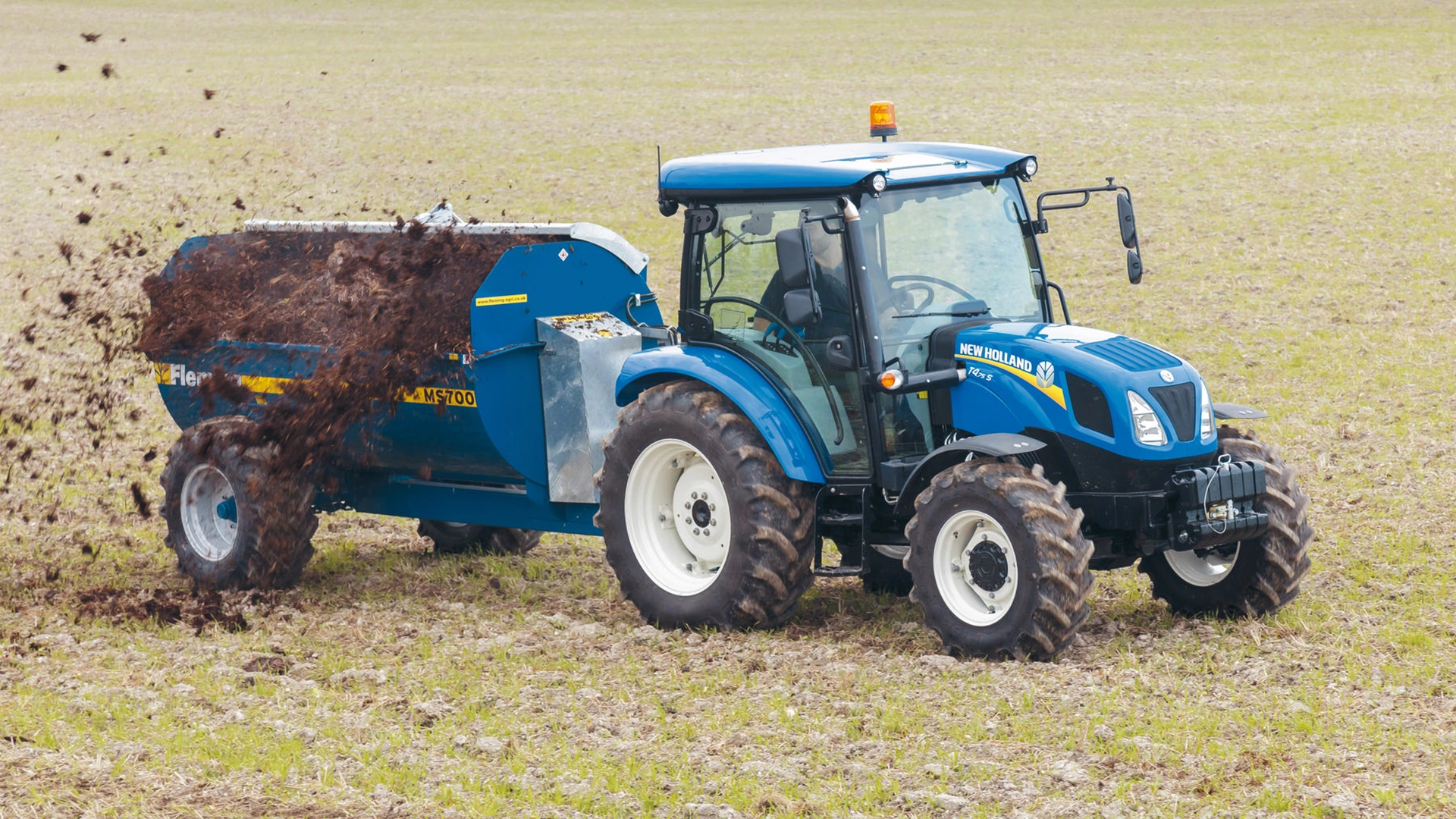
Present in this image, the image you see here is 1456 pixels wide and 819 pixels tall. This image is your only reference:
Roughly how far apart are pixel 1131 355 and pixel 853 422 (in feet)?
4.33

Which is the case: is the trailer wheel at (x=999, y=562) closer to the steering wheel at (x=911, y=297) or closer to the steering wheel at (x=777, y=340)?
the steering wheel at (x=911, y=297)

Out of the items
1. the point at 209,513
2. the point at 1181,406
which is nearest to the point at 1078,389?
the point at 1181,406

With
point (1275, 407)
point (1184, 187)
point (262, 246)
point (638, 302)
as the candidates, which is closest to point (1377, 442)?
point (1275, 407)

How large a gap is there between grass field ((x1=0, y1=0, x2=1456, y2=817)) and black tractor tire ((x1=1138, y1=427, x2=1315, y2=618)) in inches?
6.6

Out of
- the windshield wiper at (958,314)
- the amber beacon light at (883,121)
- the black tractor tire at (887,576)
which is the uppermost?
the amber beacon light at (883,121)

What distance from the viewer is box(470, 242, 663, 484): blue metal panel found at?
852 cm

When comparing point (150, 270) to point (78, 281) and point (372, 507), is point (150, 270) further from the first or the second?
point (78, 281)

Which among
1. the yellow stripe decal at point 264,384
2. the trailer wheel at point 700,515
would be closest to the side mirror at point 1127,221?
the trailer wheel at point 700,515

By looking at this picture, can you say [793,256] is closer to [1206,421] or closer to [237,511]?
[1206,421]

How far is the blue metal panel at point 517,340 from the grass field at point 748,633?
923mm

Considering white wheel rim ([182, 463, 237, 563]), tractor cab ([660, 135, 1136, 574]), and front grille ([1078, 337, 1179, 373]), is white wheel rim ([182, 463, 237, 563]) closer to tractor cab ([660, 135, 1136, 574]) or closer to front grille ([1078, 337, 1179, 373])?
tractor cab ([660, 135, 1136, 574])

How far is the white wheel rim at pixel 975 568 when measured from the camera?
7.02m

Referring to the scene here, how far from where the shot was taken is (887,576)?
862cm

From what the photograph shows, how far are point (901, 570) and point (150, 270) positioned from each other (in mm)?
5016
